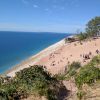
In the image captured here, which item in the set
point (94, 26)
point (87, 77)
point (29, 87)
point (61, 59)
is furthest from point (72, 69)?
point (94, 26)

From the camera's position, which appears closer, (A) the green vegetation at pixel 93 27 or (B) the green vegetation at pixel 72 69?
(B) the green vegetation at pixel 72 69

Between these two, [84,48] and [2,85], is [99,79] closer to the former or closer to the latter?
[2,85]

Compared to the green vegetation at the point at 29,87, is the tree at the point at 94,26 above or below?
above

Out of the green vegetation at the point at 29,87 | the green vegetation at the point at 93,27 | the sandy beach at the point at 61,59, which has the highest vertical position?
the green vegetation at the point at 93,27

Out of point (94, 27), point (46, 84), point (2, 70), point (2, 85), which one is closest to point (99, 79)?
point (46, 84)

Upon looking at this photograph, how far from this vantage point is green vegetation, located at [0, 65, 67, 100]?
58.7 ft

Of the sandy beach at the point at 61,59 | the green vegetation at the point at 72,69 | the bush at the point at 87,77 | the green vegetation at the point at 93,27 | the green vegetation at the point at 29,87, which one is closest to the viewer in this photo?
the green vegetation at the point at 29,87

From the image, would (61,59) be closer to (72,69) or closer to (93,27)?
(72,69)

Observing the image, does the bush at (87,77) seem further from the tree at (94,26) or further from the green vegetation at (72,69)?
the tree at (94,26)

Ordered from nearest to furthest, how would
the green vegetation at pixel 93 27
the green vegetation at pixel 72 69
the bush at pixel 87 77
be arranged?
the bush at pixel 87 77
the green vegetation at pixel 72 69
the green vegetation at pixel 93 27

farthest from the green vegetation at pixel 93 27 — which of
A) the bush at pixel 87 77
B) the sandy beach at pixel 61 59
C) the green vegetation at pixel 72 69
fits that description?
the bush at pixel 87 77

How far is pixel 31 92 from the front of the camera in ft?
59.5

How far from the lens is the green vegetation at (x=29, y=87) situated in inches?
704

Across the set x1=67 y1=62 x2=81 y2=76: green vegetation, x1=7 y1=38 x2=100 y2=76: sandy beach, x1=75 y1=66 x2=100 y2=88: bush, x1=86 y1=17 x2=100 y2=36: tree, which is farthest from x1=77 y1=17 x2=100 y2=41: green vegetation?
x1=75 y1=66 x2=100 y2=88: bush
